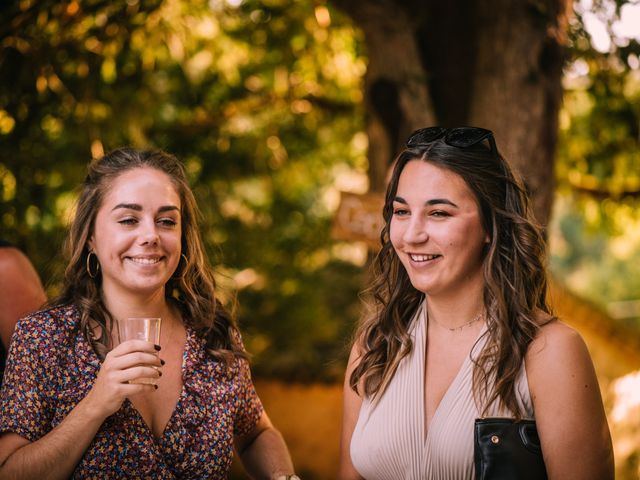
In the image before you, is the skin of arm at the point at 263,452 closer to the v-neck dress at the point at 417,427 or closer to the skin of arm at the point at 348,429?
the skin of arm at the point at 348,429

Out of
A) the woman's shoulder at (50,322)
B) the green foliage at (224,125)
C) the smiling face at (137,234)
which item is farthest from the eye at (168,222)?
the green foliage at (224,125)

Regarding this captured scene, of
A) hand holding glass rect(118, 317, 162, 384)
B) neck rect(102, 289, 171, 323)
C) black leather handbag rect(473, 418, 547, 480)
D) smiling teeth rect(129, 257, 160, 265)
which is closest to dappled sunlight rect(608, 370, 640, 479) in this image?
black leather handbag rect(473, 418, 547, 480)

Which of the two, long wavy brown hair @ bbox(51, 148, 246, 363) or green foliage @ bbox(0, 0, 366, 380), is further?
green foliage @ bbox(0, 0, 366, 380)

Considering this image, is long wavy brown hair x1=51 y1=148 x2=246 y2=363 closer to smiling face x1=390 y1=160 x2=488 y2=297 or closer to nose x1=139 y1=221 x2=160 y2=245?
nose x1=139 y1=221 x2=160 y2=245

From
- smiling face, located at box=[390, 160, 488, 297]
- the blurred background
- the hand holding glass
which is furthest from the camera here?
the blurred background

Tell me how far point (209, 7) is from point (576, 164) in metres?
4.26

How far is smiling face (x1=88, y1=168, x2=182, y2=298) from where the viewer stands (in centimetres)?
309

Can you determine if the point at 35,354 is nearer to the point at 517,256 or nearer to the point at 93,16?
the point at 517,256

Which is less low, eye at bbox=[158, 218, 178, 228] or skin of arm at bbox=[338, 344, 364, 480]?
eye at bbox=[158, 218, 178, 228]

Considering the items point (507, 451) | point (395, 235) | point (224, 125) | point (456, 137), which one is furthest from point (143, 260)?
Result: point (224, 125)

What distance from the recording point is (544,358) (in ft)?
9.09

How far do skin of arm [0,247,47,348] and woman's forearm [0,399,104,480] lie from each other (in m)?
0.86

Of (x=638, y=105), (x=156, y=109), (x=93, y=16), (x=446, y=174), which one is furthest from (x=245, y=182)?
(x=446, y=174)

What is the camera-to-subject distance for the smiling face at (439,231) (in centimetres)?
292
